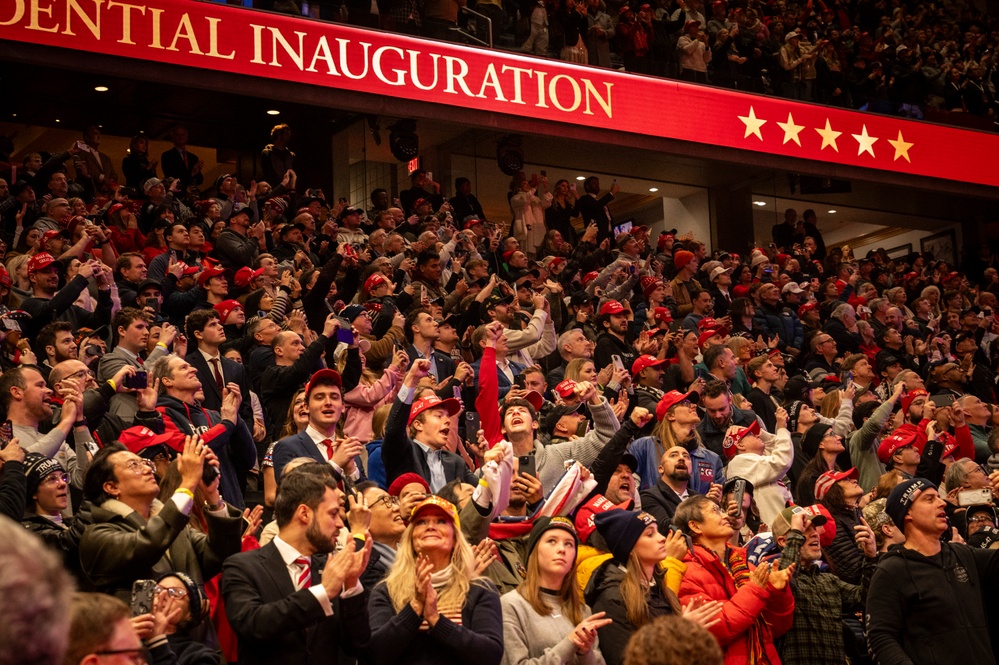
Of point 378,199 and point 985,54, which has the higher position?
point 985,54

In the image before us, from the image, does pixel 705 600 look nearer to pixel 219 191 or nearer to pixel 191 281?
pixel 191 281

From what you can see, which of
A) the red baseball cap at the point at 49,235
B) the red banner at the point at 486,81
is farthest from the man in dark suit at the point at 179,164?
the red baseball cap at the point at 49,235

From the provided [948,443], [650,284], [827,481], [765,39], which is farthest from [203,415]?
[765,39]

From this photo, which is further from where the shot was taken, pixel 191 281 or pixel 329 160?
pixel 329 160

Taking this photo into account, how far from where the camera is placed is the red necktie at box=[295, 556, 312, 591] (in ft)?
12.6

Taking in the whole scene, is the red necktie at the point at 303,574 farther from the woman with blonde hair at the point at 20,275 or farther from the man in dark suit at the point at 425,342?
the woman with blonde hair at the point at 20,275

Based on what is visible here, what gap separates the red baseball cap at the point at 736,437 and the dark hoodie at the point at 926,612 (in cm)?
245

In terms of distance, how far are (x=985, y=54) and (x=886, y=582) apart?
16398mm

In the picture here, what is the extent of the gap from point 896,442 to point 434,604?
201 inches

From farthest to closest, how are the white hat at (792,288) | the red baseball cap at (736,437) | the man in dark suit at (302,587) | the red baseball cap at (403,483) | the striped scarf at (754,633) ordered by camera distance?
the white hat at (792,288), the red baseball cap at (736,437), the red baseball cap at (403,483), the striped scarf at (754,633), the man in dark suit at (302,587)

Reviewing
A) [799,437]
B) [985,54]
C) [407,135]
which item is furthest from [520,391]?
[985,54]

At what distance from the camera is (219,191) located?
38.8ft

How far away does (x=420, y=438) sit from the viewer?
5914mm

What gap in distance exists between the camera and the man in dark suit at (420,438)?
558cm
